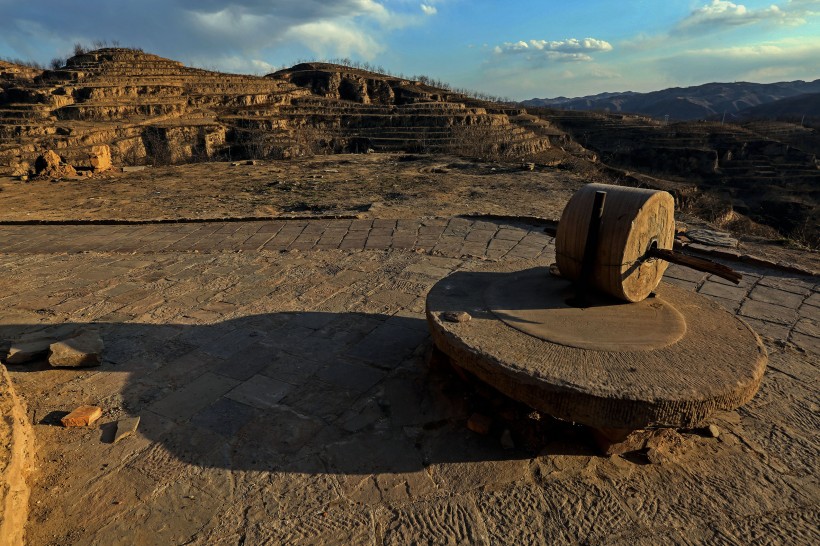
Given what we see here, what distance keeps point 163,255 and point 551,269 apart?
4.95 metres

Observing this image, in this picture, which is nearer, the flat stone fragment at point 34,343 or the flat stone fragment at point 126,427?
the flat stone fragment at point 126,427

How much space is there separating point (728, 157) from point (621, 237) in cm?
4329

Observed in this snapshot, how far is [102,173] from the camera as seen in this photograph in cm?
1306

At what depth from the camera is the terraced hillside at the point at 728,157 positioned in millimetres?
28312

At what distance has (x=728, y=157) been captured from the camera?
37.1 meters

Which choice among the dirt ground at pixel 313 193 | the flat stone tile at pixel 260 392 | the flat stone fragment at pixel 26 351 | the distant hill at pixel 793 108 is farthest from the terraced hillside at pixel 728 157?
the distant hill at pixel 793 108

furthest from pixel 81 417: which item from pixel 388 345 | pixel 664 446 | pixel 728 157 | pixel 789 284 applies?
pixel 728 157

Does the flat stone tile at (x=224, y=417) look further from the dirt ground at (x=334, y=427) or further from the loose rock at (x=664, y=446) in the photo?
the loose rock at (x=664, y=446)

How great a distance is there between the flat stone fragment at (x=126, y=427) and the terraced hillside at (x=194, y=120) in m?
14.3

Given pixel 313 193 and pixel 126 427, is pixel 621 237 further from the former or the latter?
pixel 313 193

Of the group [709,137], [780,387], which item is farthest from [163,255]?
[709,137]

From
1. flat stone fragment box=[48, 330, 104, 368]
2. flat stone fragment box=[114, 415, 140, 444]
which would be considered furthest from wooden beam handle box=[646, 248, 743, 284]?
flat stone fragment box=[48, 330, 104, 368]

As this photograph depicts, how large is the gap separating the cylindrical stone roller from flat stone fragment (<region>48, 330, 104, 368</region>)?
3.49 metres

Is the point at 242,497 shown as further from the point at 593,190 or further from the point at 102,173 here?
the point at 102,173
